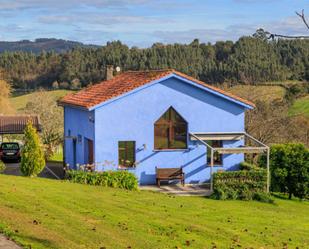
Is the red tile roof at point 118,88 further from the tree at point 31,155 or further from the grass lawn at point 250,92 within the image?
the grass lawn at point 250,92

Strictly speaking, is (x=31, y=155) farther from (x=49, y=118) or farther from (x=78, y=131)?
(x=49, y=118)

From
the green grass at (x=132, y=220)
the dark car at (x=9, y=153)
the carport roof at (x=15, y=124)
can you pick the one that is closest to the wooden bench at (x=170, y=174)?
the green grass at (x=132, y=220)

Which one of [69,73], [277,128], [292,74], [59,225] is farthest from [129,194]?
[69,73]

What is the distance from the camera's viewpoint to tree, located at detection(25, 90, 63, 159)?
163 ft

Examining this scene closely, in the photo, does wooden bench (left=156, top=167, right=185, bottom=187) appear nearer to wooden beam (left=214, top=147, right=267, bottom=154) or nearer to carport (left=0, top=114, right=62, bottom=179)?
wooden beam (left=214, top=147, right=267, bottom=154)

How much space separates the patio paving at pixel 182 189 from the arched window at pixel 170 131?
2.12m

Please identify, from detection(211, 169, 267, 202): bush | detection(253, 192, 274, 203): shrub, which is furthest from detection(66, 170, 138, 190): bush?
detection(253, 192, 274, 203): shrub

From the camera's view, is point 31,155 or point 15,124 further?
point 15,124

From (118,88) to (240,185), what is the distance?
27.2 ft

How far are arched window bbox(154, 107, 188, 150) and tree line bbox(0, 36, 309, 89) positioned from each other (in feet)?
100.0

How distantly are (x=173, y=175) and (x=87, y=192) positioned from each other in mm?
7680

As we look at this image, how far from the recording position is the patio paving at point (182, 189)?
2569 cm

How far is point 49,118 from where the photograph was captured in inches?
2351

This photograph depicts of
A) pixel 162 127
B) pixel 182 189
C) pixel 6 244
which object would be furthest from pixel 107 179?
pixel 6 244
